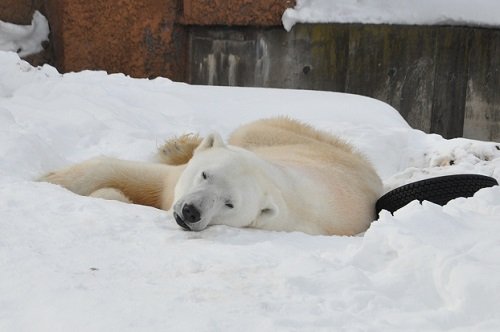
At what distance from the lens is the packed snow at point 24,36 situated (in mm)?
7848

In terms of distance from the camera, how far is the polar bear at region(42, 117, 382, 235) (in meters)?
3.00

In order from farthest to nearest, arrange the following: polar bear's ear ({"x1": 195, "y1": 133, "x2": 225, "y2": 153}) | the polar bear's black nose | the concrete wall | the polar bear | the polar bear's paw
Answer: the concrete wall
the polar bear's paw
polar bear's ear ({"x1": 195, "y1": 133, "x2": 225, "y2": 153})
the polar bear
the polar bear's black nose

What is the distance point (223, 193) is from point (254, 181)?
17 centimetres

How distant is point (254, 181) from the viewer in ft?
10.2

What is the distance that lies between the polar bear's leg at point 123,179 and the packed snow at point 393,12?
12.2 feet

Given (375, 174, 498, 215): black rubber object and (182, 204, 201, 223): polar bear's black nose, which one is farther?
(375, 174, 498, 215): black rubber object

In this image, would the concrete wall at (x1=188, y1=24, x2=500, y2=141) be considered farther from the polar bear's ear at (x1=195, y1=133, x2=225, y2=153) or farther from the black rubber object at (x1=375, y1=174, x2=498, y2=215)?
the polar bear's ear at (x1=195, y1=133, x2=225, y2=153)

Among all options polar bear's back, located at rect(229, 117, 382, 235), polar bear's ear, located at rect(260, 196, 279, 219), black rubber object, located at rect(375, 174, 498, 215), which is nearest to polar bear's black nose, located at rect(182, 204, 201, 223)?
polar bear's ear, located at rect(260, 196, 279, 219)

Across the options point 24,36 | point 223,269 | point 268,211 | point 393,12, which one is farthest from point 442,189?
point 24,36

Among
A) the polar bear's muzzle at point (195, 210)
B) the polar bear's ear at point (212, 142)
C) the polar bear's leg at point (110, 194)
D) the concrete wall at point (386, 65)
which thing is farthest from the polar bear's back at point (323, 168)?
the concrete wall at point (386, 65)

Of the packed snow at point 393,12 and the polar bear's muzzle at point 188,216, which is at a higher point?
the packed snow at point 393,12

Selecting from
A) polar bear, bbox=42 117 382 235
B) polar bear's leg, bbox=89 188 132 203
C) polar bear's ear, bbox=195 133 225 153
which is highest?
polar bear's ear, bbox=195 133 225 153

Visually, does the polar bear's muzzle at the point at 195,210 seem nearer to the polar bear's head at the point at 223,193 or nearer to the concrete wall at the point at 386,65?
the polar bear's head at the point at 223,193

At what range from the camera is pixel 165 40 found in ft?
24.3
